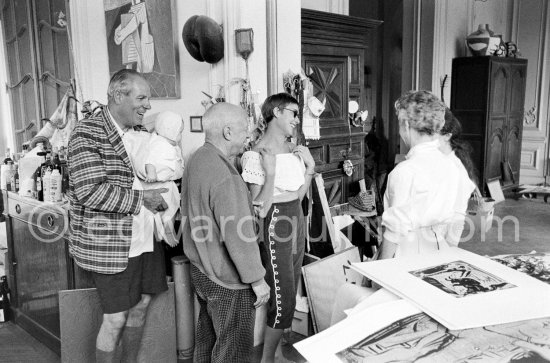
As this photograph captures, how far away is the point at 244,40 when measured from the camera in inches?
127

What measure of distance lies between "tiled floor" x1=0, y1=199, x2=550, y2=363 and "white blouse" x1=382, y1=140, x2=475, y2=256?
1.19 m

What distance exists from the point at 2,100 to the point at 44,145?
3.73 m

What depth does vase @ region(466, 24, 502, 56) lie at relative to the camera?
7.05m

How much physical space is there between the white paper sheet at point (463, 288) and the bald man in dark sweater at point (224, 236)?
870 mm

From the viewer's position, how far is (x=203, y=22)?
3.20 meters

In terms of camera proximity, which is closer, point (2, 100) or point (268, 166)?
point (268, 166)

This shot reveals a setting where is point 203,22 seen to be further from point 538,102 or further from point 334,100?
point 538,102

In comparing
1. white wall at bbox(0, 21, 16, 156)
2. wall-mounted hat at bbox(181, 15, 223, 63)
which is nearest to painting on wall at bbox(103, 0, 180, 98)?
wall-mounted hat at bbox(181, 15, 223, 63)

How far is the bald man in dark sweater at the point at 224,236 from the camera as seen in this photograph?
6.72 ft

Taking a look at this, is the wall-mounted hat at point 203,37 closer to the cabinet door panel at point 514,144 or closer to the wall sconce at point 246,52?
the wall sconce at point 246,52

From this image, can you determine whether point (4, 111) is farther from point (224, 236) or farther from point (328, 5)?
point (224, 236)

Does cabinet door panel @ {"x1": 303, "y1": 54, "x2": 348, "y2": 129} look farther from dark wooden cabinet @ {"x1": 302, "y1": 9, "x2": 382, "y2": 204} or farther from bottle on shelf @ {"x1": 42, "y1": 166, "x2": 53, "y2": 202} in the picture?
bottle on shelf @ {"x1": 42, "y1": 166, "x2": 53, "y2": 202}

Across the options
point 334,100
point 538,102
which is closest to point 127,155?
point 334,100

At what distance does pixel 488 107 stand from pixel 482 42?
0.91 metres
